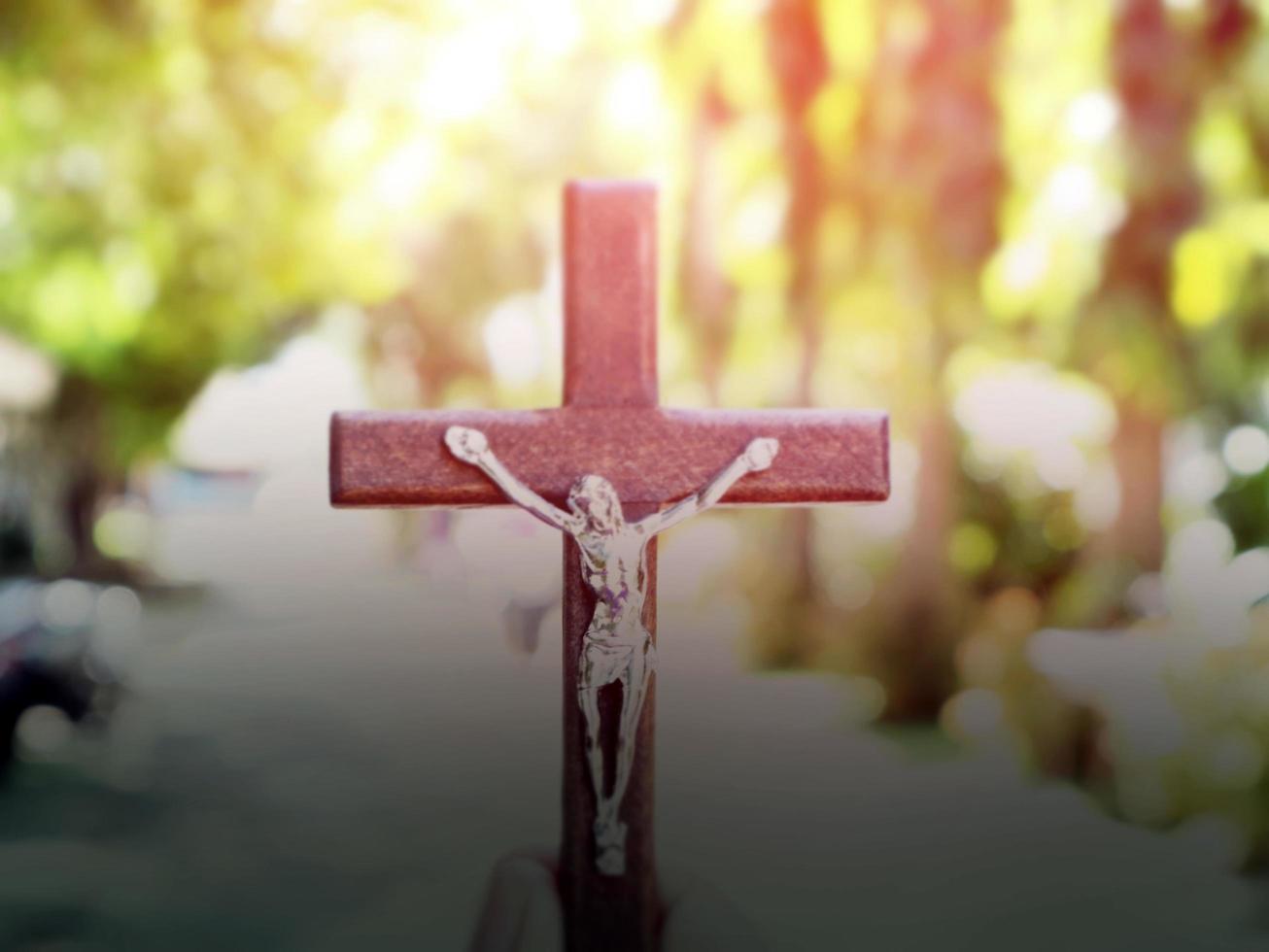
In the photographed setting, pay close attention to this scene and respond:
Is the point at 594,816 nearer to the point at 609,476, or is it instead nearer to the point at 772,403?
the point at 609,476

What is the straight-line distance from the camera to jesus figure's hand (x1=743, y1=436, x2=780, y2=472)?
3682 millimetres

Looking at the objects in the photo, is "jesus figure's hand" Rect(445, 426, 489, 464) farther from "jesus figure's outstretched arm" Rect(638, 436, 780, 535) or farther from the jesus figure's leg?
the jesus figure's leg

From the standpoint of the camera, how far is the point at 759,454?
12.1ft

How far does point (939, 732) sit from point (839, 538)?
5.39 m

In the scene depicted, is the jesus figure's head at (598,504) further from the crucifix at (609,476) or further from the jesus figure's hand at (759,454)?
the jesus figure's hand at (759,454)

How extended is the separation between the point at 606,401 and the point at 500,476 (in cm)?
41

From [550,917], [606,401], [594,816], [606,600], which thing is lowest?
[550,917]

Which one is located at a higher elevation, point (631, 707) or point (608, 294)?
point (608, 294)

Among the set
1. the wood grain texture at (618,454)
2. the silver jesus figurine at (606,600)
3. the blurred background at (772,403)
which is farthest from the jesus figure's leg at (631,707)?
the blurred background at (772,403)

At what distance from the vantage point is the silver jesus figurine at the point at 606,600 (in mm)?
3494

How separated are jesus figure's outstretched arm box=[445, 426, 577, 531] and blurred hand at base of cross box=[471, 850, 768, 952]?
108cm

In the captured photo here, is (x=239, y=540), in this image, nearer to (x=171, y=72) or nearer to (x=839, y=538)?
(x=839, y=538)

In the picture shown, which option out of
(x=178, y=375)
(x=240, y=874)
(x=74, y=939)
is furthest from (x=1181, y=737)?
(x=178, y=375)

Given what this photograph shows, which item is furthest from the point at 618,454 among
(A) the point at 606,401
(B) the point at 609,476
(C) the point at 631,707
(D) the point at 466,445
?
(C) the point at 631,707
